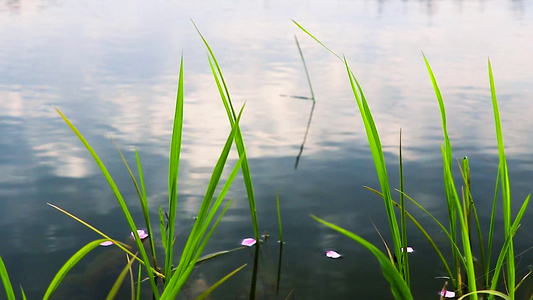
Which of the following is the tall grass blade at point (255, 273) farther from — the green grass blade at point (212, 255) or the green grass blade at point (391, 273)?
the green grass blade at point (391, 273)

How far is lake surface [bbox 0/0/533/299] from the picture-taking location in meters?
2.42

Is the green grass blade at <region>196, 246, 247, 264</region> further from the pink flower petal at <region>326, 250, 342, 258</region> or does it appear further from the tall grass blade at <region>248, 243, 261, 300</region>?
the pink flower petal at <region>326, 250, 342, 258</region>

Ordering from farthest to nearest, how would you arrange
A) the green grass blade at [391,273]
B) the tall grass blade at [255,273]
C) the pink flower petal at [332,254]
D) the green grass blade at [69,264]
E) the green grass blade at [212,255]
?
the pink flower petal at [332,254]
the green grass blade at [212,255]
the tall grass blade at [255,273]
the green grass blade at [69,264]
the green grass blade at [391,273]

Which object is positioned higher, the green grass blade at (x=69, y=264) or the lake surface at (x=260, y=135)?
the green grass blade at (x=69, y=264)

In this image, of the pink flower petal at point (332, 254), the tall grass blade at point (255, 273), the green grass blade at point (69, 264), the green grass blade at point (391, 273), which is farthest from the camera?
the pink flower petal at point (332, 254)

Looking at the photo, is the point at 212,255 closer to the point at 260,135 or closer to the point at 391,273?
the point at 391,273

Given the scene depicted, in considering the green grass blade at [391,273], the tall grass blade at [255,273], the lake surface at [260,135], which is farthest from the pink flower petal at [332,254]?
the green grass blade at [391,273]

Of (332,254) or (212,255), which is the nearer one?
(212,255)

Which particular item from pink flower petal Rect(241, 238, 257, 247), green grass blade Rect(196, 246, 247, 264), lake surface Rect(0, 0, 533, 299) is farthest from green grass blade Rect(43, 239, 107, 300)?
pink flower petal Rect(241, 238, 257, 247)

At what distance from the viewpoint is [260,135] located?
14.1ft

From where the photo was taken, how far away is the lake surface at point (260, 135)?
2418mm

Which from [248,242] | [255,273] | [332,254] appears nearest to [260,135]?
[248,242]

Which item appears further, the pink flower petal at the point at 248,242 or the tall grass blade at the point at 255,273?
the pink flower petal at the point at 248,242

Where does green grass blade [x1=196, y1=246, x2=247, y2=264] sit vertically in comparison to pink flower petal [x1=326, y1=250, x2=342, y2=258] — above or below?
above
